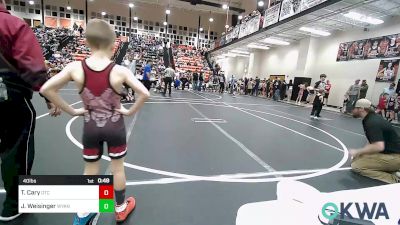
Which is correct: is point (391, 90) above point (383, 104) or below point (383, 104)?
above

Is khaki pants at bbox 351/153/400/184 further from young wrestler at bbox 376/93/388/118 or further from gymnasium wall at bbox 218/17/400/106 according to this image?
gymnasium wall at bbox 218/17/400/106

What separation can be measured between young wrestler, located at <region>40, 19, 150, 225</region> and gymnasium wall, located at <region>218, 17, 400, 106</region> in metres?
14.1

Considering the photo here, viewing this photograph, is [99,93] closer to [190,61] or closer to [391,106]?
[391,106]

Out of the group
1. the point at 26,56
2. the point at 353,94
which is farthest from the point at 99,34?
the point at 353,94

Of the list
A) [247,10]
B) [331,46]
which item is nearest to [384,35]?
[331,46]

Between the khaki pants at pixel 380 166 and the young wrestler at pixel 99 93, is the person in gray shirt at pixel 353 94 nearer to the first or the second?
the khaki pants at pixel 380 166

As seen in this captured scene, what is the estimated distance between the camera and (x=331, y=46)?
15891mm

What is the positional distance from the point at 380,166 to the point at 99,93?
362 cm

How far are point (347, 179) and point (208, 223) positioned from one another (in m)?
2.21

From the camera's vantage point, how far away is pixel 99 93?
1.69m

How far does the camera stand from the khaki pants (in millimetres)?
3363

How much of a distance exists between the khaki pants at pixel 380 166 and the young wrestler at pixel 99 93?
3.25 m

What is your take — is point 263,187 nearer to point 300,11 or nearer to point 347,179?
point 347,179

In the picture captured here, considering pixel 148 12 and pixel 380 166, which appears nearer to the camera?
pixel 380 166
